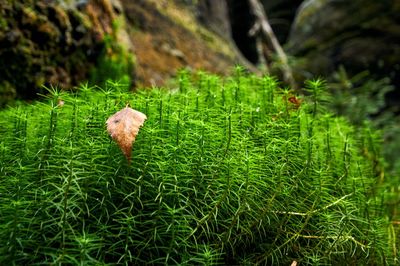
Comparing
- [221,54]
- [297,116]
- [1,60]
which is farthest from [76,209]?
→ [221,54]

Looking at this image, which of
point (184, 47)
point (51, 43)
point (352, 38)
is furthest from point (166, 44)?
point (352, 38)

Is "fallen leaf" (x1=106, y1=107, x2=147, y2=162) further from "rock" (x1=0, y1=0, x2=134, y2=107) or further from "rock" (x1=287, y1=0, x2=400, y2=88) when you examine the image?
"rock" (x1=287, y1=0, x2=400, y2=88)

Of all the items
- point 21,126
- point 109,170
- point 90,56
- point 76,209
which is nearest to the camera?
point 76,209

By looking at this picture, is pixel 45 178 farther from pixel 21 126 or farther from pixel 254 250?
pixel 254 250

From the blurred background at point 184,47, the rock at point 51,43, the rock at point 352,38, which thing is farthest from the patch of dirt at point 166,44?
the rock at point 352,38

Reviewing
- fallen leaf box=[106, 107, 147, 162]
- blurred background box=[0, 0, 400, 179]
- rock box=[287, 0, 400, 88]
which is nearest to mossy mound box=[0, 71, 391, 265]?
fallen leaf box=[106, 107, 147, 162]
